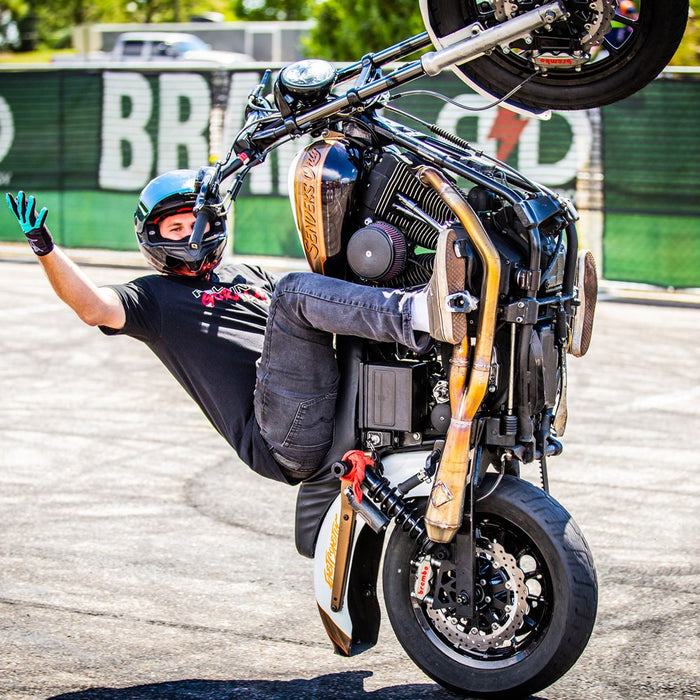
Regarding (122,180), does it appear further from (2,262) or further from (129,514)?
(129,514)

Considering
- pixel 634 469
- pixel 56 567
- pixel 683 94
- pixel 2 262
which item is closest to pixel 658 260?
pixel 683 94

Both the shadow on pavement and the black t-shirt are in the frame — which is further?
the black t-shirt

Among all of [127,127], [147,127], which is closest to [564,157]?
[147,127]

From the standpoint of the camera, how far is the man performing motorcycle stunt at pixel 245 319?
3.80 metres

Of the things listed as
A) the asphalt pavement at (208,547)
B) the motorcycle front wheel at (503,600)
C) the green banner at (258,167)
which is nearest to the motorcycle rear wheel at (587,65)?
the motorcycle front wheel at (503,600)

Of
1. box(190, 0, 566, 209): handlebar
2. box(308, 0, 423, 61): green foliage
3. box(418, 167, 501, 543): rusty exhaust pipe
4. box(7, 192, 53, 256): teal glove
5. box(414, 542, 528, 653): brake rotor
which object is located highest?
box(308, 0, 423, 61): green foliage

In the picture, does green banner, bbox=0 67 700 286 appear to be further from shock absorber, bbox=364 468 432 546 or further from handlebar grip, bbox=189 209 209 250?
shock absorber, bbox=364 468 432 546

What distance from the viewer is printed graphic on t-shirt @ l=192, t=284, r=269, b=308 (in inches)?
179

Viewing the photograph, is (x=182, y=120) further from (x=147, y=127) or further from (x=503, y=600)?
(x=503, y=600)

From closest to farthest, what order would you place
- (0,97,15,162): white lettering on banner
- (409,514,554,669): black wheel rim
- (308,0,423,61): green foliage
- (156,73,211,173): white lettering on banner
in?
(409,514,554,669): black wheel rim
(156,73,211,173): white lettering on banner
(0,97,15,162): white lettering on banner
(308,0,423,61): green foliage

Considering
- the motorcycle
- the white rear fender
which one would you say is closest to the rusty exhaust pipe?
the motorcycle

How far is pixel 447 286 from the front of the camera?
143 inches

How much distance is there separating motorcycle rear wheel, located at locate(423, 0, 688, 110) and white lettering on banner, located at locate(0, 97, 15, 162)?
12.8 meters

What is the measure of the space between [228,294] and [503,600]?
1.62 m
